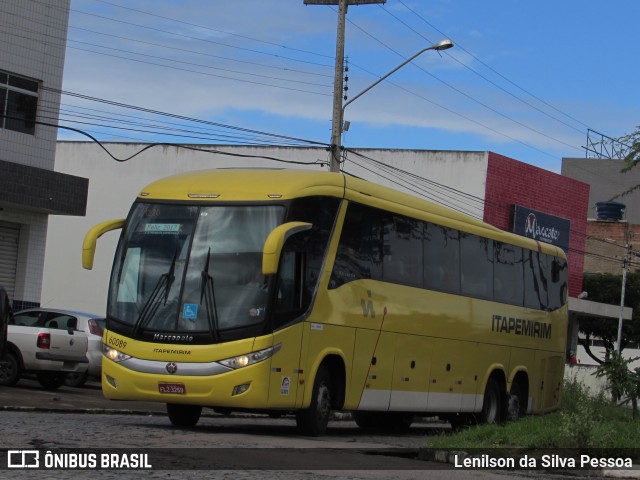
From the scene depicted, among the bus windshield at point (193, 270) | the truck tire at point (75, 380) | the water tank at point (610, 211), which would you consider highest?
the water tank at point (610, 211)

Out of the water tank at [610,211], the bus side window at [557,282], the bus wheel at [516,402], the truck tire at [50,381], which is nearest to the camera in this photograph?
the bus wheel at [516,402]

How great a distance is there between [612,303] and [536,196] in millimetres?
23701

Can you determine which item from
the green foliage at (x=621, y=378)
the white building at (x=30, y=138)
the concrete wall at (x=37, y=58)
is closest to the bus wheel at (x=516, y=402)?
the green foliage at (x=621, y=378)

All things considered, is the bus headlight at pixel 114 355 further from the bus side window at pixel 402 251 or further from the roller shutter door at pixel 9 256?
the roller shutter door at pixel 9 256

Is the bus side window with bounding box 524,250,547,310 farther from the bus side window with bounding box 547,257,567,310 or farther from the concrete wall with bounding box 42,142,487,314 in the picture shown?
the concrete wall with bounding box 42,142,487,314

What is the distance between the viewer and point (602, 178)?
307ft

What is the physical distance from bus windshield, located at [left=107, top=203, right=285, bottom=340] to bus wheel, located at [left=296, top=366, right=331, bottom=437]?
178 centimetres

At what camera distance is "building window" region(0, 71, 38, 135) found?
2820 centimetres

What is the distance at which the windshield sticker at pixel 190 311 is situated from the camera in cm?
1529

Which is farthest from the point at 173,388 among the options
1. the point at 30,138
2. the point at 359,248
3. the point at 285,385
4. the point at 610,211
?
the point at 610,211

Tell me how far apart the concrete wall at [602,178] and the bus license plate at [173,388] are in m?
79.9

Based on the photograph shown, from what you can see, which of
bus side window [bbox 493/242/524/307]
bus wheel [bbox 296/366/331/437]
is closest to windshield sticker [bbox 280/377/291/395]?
bus wheel [bbox 296/366/331/437]

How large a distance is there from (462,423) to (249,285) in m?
8.21

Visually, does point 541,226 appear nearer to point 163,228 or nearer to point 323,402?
point 323,402
